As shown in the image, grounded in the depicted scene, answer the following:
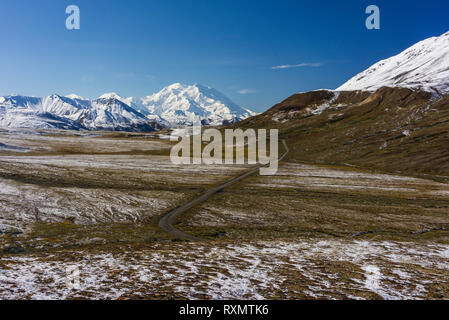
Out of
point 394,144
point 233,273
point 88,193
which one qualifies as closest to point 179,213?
point 88,193

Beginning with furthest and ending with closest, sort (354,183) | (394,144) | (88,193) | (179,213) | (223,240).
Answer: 1. (394,144)
2. (354,183)
3. (88,193)
4. (179,213)
5. (223,240)

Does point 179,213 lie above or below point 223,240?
above

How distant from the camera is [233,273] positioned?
64.0 feet

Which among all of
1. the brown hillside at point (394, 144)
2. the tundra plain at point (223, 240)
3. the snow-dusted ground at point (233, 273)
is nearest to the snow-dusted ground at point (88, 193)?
the tundra plain at point (223, 240)

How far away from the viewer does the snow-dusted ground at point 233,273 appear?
15.7m

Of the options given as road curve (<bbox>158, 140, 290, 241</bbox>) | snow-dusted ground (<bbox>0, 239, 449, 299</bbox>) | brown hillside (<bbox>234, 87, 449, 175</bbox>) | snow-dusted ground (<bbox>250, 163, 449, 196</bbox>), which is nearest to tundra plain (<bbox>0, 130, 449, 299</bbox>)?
snow-dusted ground (<bbox>0, 239, 449, 299</bbox>)

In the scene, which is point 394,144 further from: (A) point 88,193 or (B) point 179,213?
(A) point 88,193

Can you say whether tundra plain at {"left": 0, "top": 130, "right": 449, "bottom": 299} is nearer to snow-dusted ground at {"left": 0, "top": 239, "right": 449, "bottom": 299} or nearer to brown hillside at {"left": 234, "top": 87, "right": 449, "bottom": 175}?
snow-dusted ground at {"left": 0, "top": 239, "right": 449, "bottom": 299}

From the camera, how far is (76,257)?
2311 centimetres

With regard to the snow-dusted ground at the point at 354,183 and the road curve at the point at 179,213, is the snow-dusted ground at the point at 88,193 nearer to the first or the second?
the road curve at the point at 179,213

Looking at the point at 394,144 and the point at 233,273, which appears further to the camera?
the point at 394,144

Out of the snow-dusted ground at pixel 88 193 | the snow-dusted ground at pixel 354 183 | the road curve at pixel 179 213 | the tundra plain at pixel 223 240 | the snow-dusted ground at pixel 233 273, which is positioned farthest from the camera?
the snow-dusted ground at pixel 354 183

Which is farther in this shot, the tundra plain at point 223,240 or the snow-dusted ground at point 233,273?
the tundra plain at point 223,240

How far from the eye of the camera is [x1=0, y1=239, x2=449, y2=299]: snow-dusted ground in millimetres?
15664
